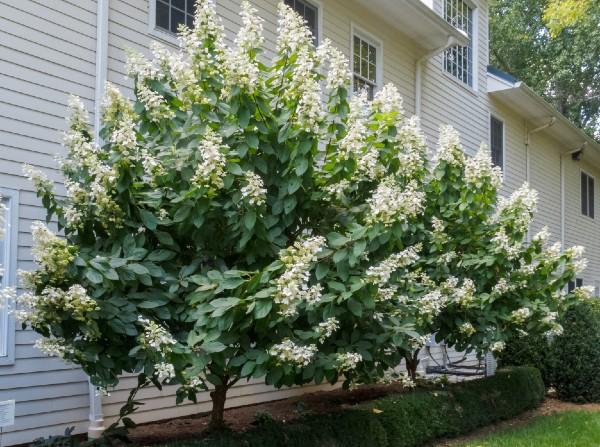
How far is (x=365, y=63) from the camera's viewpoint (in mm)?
11039

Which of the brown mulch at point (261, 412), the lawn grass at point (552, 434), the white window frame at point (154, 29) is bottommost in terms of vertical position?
the lawn grass at point (552, 434)

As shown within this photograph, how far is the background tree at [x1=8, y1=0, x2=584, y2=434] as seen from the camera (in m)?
4.48

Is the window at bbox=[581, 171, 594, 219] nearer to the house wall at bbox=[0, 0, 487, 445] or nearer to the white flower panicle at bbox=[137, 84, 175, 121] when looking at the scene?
the house wall at bbox=[0, 0, 487, 445]

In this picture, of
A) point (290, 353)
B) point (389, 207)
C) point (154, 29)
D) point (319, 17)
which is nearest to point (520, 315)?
point (389, 207)

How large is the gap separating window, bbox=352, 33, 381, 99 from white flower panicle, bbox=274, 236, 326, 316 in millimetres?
6738

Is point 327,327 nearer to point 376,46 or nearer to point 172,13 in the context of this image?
point 172,13

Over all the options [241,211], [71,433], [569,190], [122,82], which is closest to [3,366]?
[71,433]

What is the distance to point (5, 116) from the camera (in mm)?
5910

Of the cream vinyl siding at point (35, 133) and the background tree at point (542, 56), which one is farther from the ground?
the background tree at point (542, 56)

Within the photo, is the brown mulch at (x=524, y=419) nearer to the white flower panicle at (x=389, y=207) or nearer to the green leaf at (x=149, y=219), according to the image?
the white flower panicle at (x=389, y=207)

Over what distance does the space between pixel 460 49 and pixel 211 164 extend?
1151 cm

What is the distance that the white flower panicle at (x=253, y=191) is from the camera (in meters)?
4.65

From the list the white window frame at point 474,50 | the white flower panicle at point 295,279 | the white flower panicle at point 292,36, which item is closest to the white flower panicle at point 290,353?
the white flower panicle at point 295,279

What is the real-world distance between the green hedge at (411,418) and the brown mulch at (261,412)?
0.48 metres
